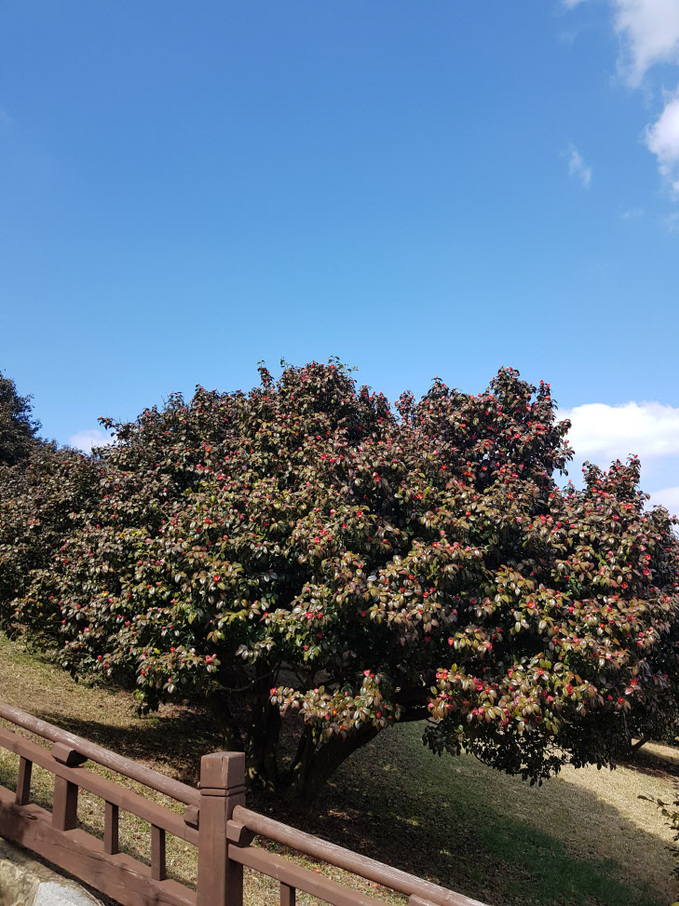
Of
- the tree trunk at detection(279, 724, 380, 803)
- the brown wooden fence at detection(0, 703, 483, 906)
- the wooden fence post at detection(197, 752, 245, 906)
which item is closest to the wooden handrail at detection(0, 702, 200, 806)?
the brown wooden fence at detection(0, 703, 483, 906)

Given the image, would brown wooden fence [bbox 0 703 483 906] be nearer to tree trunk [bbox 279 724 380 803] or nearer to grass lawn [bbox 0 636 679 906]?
grass lawn [bbox 0 636 679 906]

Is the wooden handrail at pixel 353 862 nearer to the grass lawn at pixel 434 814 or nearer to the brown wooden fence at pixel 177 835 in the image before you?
the brown wooden fence at pixel 177 835

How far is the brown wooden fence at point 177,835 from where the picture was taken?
4.41 m

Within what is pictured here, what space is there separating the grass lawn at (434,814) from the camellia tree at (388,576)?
2.15m

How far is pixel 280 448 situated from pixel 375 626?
3.62 m

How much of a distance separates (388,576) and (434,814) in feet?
34.9

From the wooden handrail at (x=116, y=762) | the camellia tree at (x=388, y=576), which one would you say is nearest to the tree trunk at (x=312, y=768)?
the camellia tree at (x=388, y=576)

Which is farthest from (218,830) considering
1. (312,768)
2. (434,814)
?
(434,814)

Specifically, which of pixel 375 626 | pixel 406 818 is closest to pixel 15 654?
pixel 406 818

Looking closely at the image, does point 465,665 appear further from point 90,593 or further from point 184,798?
point 90,593

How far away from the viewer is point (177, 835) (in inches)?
197

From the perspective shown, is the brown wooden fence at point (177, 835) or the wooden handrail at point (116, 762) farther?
the wooden handrail at point (116, 762)

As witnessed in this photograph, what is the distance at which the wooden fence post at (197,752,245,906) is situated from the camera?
485cm

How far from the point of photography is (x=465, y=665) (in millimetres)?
9367
